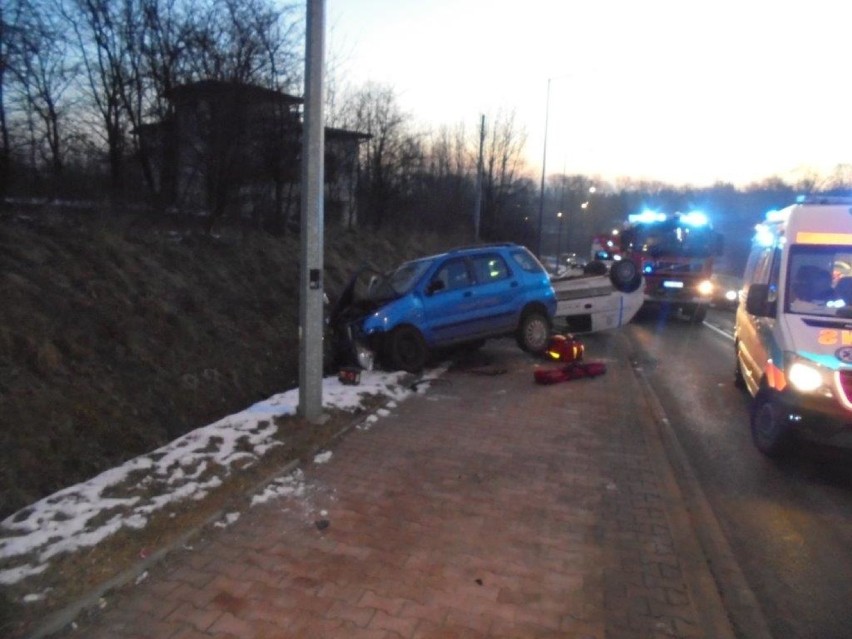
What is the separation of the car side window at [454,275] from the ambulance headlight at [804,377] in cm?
576

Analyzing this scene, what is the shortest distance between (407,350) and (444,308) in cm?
97

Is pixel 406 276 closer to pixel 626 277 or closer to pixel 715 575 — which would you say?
pixel 626 277

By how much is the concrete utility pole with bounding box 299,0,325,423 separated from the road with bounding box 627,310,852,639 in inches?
156

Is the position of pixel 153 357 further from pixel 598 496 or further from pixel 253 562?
pixel 598 496

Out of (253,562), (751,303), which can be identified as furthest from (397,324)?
(253,562)

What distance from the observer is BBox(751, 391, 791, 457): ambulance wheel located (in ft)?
22.8

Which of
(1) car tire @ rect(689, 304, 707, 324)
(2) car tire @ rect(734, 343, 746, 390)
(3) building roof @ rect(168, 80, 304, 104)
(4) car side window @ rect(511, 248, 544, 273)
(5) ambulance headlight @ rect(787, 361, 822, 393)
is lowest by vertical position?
(1) car tire @ rect(689, 304, 707, 324)

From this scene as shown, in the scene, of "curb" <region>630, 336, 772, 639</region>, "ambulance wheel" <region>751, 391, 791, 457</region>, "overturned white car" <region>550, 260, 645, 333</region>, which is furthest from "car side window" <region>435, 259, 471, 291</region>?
"curb" <region>630, 336, 772, 639</region>

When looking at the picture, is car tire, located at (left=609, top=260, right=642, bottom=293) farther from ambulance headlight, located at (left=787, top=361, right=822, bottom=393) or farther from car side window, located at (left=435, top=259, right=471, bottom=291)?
ambulance headlight, located at (left=787, top=361, right=822, bottom=393)

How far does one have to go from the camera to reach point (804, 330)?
6.82m

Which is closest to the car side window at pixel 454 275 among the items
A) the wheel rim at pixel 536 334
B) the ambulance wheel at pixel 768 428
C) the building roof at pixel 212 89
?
the wheel rim at pixel 536 334

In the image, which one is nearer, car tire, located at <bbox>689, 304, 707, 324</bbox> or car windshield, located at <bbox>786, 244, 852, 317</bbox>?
car windshield, located at <bbox>786, 244, 852, 317</bbox>

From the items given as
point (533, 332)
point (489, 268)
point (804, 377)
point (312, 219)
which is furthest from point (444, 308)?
point (804, 377)

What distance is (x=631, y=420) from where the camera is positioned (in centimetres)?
855
